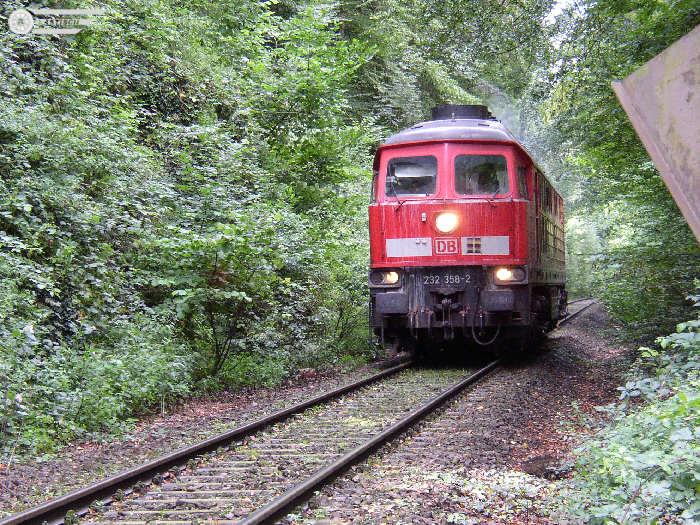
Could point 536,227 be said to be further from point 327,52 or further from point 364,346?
point 327,52

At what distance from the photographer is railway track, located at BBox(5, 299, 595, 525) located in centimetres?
448

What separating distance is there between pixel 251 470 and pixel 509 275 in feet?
20.3

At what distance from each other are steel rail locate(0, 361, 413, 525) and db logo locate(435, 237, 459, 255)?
4044mm

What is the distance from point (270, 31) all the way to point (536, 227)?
6.95 metres

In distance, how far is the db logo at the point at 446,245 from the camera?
10.8m

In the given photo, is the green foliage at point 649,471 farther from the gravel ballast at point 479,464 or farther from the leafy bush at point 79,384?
the leafy bush at point 79,384

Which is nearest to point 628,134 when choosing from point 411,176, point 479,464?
point 411,176

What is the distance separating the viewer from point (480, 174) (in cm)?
1112

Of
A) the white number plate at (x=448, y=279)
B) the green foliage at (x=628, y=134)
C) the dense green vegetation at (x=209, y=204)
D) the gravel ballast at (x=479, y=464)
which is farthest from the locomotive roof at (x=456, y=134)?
the gravel ballast at (x=479, y=464)

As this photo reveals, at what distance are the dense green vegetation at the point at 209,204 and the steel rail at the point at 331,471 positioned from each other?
1791 mm

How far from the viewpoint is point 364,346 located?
1400 cm

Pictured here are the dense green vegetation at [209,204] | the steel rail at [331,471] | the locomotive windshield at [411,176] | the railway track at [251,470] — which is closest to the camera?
the steel rail at [331,471]

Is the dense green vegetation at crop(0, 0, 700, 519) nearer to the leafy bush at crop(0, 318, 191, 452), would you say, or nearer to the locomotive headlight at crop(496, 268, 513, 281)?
the leafy bush at crop(0, 318, 191, 452)

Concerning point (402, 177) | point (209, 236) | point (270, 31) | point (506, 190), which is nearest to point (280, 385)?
point (209, 236)
